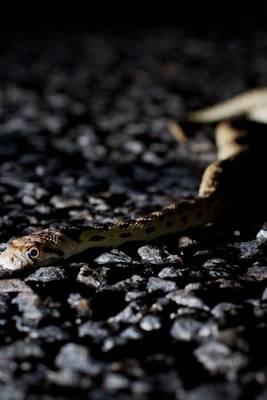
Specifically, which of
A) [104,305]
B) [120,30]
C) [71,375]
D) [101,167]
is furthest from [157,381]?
[120,30]

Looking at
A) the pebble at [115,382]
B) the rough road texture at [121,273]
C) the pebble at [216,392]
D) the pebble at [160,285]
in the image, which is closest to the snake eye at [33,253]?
the rough road texture at [121,273]

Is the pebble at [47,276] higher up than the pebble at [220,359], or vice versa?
the pebble at [47,276]

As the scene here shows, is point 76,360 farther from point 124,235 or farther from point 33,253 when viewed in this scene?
point 124,235

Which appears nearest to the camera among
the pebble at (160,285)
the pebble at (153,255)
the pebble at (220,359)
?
the pebble at (220,359)

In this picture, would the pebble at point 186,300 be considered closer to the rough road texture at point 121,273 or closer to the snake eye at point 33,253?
the rough road texture at point 121,273

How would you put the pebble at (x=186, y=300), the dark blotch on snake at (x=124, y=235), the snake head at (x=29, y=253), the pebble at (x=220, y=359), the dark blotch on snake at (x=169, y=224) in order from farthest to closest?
1. the dark blotch on snake at (x=169, y=224)
2. the dark blotch on snake at (x=124, y=235)
3. the snake head at (x=29, y=253)
4. the pebble at (x=186, y=300)
5. the pebble at (x=220, y=359)

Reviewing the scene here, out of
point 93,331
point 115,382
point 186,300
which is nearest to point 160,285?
point 186,300

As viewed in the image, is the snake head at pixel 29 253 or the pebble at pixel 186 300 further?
the snake head at pixel 29 253
